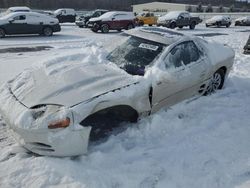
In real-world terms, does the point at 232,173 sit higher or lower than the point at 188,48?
lower

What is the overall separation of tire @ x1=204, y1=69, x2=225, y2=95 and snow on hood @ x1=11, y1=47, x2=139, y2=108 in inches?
94.6

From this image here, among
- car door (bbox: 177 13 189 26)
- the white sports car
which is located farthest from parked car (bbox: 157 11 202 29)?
the white sports car

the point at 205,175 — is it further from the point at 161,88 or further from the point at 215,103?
the point at 215,103

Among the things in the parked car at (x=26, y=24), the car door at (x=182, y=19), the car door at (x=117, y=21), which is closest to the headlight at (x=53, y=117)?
the parked car at (x=26, y=24)

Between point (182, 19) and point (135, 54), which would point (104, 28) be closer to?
point (182, 19)

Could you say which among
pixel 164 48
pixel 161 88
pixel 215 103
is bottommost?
pixel 215 103

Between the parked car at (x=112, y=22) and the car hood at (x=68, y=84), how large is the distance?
68.2 feet

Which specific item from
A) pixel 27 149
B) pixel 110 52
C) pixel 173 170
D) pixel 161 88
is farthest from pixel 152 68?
pixel 27 149

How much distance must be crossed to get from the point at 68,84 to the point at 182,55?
2.29 meters

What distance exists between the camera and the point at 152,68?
5570mm

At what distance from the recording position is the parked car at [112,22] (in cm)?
2600

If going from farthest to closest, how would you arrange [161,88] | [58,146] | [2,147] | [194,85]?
[194,85]
[161,88]
[2,147]
[58,146]

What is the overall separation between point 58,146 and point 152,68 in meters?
2.05

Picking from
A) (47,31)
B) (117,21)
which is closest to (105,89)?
(47,31)
